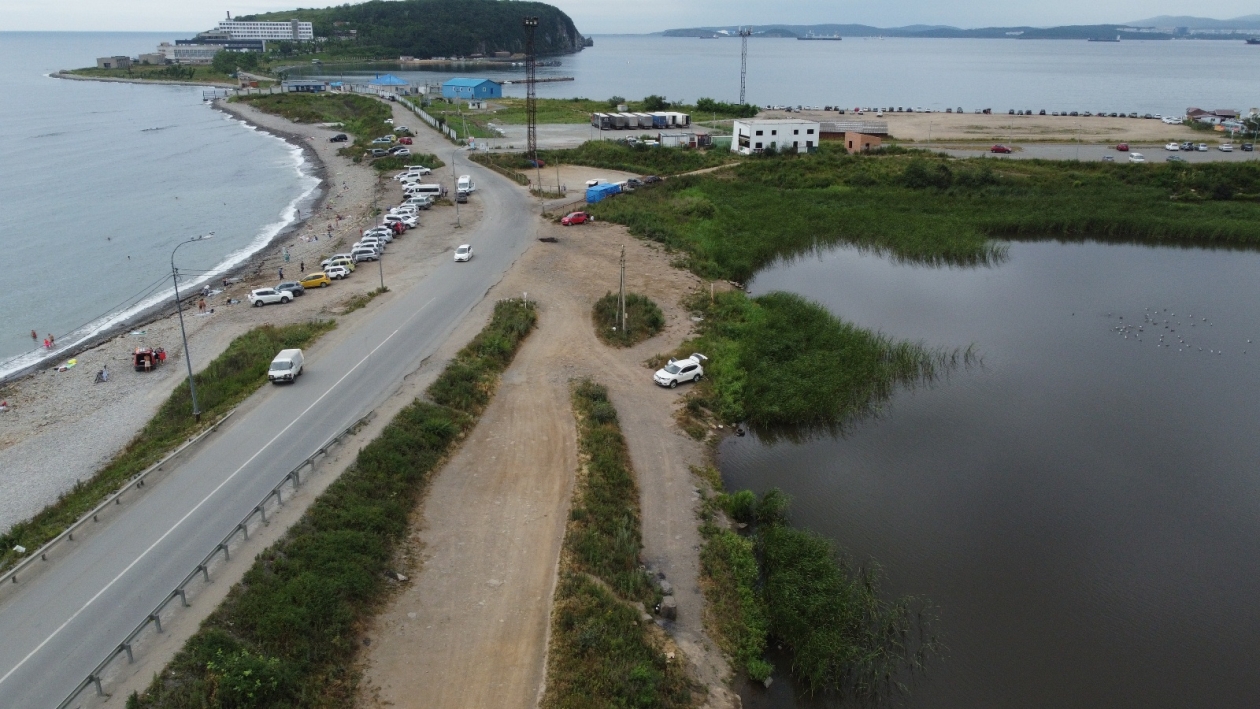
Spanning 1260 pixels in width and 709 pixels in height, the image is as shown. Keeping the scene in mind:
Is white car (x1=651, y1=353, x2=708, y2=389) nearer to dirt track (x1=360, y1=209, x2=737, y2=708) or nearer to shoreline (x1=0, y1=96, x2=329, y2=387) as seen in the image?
dirt track (x1=360, y1=209, x2=737, y2=708)

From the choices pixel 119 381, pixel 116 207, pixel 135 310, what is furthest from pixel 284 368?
pixel 116 207

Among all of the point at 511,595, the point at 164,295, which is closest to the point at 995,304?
→ the point at 511,595

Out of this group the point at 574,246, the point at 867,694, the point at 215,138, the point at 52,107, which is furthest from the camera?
the point at 52,107

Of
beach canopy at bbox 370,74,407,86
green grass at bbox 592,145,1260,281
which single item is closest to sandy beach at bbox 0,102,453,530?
green grass at bbox 592,145,1260,281

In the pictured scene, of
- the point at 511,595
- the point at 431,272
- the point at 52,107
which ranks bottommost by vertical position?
the point at 511,595

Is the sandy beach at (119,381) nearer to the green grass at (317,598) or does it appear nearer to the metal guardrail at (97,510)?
the metal guardrail at (97,510)

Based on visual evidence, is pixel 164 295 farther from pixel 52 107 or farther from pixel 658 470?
pixel 52 107

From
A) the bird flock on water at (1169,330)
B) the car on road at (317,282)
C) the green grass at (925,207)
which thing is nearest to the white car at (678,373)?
the green grass at (925,207)
